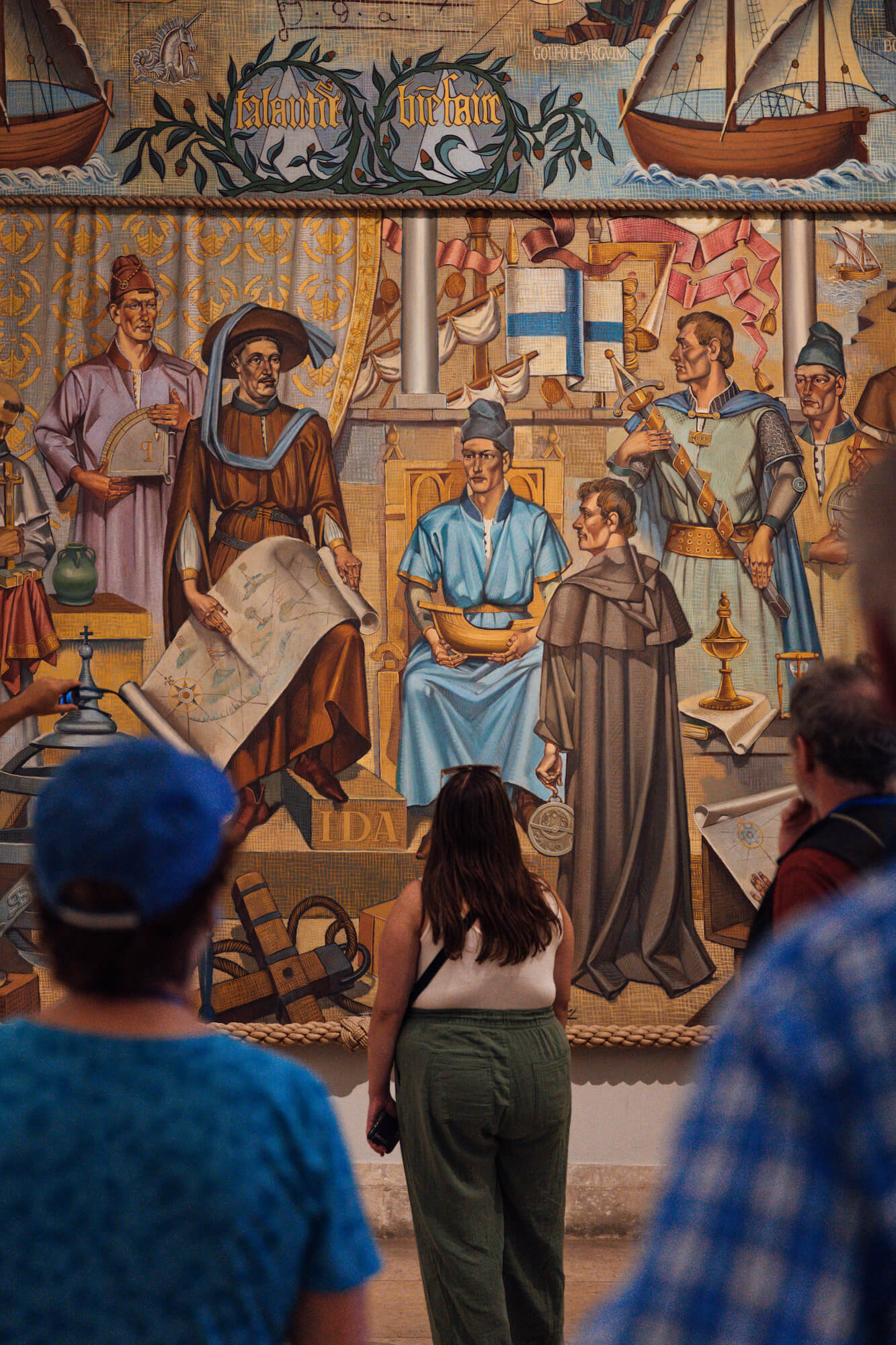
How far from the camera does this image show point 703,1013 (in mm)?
5398

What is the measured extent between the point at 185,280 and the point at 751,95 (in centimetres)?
289

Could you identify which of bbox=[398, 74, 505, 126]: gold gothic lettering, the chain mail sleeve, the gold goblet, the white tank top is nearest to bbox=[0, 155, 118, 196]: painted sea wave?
bbox=[398, 74, 505, 126]: gold gothic lettering

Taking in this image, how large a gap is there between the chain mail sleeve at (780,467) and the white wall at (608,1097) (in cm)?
252

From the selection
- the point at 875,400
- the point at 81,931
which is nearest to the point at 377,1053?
the point at 81,931

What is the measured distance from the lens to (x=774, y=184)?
575cm

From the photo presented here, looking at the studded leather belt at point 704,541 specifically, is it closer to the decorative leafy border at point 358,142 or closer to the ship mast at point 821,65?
the decorative leafy border at point 358,142

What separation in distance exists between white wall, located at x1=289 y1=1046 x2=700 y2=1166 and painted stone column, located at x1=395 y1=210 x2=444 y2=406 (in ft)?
10.2

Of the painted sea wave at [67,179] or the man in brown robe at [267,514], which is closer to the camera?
the man in brown robe at [267,514]

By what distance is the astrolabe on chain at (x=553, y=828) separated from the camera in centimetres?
549

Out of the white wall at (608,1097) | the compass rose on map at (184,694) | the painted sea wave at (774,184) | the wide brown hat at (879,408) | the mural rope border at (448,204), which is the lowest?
the white wall at (608,1097)

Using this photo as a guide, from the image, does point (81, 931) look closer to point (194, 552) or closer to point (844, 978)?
point (844, 978)

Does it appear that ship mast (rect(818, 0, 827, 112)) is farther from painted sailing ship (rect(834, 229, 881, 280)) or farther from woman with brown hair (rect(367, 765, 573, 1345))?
woman with brown hair (rect(367, 765, 573, 1345))

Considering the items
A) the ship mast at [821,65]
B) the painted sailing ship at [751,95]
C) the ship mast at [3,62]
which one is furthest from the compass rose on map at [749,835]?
the ship mast at [3,62]

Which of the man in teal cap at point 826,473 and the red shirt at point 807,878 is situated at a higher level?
the man in teal cap at point 826,473
